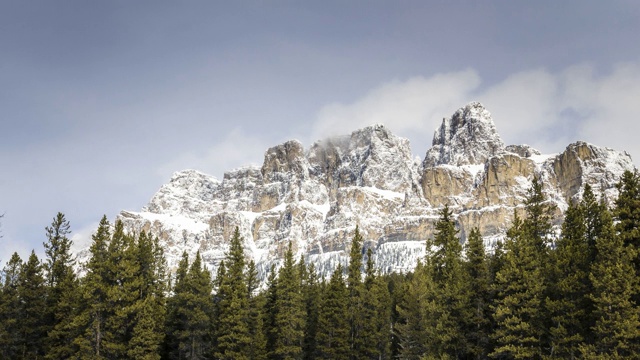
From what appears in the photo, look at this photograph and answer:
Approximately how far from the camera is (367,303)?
67.8 meters

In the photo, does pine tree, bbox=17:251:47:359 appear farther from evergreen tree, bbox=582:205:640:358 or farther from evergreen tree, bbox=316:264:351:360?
evergreen tree, bbox=582:205:640:358

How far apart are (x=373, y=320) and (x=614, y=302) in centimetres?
3728

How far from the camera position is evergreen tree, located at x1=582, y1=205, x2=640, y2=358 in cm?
3081

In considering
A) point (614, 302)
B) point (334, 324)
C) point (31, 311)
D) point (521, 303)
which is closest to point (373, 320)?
point (334, 324)

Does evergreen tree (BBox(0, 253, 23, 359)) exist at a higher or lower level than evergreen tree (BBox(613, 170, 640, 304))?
lower

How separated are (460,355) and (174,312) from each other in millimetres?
35723

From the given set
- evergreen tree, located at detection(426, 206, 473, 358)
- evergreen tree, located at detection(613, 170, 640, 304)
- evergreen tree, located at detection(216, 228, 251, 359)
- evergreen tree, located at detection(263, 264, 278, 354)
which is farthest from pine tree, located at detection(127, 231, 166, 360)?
evergreen tree, located at detection(613, 170, 640, 304)

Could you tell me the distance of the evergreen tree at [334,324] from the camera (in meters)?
64.0

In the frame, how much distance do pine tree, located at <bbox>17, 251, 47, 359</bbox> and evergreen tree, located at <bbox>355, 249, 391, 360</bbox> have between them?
36.0 m

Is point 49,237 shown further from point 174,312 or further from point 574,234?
point 574,234

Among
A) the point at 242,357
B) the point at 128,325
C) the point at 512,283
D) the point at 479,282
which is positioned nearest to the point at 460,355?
the point at 479,282

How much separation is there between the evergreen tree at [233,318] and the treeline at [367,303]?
0.58ft

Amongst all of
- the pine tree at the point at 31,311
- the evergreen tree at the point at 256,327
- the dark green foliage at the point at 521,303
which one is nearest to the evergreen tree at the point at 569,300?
the dark green foliage at the point at 521,303

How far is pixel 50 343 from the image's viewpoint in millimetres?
53469
